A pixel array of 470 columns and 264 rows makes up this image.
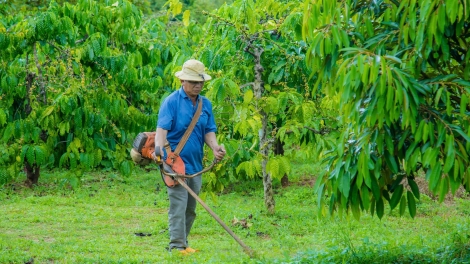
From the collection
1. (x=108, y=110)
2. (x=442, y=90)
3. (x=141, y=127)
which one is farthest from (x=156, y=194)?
(x=442, y=90)

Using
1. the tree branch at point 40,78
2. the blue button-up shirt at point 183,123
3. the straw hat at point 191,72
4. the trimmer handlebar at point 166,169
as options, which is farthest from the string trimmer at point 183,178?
the tree branch at point 40,78

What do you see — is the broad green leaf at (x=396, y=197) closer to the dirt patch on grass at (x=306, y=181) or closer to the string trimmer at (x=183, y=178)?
the string trimmer at (x=183, y=178)

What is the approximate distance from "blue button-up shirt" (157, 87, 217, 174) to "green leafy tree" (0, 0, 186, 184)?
2.38m

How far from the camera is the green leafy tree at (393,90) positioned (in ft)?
13.1

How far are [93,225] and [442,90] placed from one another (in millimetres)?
5130

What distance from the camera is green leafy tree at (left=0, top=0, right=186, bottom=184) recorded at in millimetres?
8797

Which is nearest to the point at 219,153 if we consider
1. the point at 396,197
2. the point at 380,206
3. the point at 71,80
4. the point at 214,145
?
the point at 214,145

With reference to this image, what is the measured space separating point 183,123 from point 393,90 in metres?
2.84

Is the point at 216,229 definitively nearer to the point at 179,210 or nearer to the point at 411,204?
the point at 179,210

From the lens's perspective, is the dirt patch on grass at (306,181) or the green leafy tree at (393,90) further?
the dirt patch on grass at (306,181)

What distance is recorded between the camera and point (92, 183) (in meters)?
11.6

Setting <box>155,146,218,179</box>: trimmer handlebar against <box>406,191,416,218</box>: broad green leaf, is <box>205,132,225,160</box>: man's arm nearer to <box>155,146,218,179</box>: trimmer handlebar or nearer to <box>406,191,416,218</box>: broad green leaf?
<box>155,146,218,179</box>: trimmer handlebar

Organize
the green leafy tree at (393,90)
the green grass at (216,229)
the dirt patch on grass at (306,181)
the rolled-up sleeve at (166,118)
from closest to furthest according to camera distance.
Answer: the green leafy tree at (393,90) → the green grass at (216,229) → the rolled-up sleeve at (166,118) → the dirt patch on grass at (306,181)

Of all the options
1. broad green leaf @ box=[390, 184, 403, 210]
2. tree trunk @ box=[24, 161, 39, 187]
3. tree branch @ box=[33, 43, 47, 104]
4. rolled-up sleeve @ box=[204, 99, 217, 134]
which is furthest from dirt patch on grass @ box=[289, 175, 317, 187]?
broad green leaf @ box=[390, 184, 403, 210]
